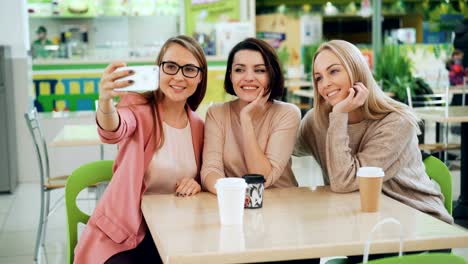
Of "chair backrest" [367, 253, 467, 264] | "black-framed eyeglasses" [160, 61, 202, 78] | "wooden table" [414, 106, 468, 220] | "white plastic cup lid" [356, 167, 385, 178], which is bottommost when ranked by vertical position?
"wooden table" [414, 106, 468, 220]

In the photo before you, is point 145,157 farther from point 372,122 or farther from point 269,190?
point 372,122

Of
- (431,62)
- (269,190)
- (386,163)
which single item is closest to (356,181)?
(386,163)

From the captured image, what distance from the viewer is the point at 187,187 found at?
2414 millimetres

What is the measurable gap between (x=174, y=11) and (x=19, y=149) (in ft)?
7.65

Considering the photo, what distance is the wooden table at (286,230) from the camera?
1.74 metres

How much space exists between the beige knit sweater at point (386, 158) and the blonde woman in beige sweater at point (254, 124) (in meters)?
0.18

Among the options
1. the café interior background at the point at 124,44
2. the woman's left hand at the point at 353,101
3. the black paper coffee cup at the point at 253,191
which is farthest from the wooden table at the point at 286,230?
the café interior background at the point at 124,44

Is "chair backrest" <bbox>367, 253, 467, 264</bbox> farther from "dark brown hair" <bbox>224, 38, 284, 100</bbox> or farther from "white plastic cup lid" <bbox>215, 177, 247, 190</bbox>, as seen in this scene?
"dark brown hair" <bbox>224, 38, 284, 100</bbox>

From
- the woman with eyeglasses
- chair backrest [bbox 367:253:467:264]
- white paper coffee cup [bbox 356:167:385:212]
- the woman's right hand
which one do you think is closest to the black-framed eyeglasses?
the woman with eyeglasses

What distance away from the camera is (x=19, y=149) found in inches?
266

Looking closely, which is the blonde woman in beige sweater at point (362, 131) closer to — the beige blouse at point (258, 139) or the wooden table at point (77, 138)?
the beige blouse at point (258, 139)

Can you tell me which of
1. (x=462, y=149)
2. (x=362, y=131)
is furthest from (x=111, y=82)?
(x=462, y=149)

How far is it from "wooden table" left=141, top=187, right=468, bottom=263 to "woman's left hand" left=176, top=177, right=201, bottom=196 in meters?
0.04

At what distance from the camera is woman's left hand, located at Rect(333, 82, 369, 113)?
7.86 feet
